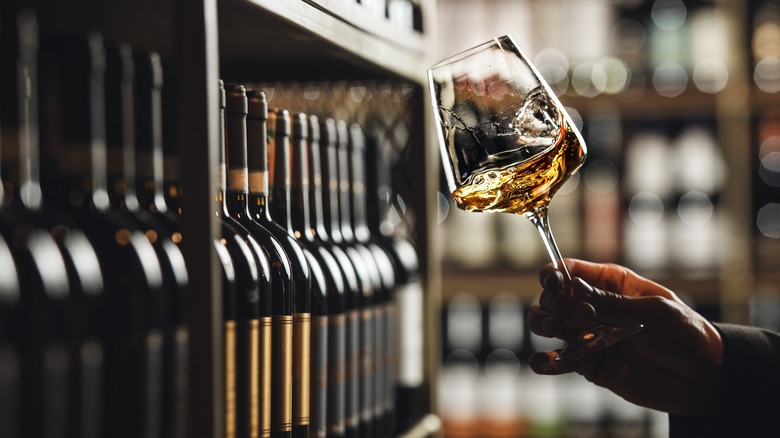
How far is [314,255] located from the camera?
3.18ft

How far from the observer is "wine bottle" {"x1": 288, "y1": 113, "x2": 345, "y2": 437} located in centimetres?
89

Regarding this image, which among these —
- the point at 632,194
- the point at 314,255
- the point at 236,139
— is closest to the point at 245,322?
the point at 236,139

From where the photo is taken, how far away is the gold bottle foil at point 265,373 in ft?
2.48

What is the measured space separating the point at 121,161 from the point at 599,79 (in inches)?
70.1

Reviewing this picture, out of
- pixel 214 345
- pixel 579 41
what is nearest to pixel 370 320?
pixel 214 345

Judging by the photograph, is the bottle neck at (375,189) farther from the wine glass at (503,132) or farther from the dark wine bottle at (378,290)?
the wine glass at (503,132)

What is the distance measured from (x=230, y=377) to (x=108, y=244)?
133 millimetres

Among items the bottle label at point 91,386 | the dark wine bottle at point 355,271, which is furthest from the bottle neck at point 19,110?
the dark wine bottle at point 355,271

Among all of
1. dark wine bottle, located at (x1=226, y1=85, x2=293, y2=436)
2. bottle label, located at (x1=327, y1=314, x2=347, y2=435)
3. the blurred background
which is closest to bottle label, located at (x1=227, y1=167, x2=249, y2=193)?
dark wine bottle, located at (x1=226, y1=85, x2=293, y2=436)

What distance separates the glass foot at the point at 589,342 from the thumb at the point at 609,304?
0.9 inches

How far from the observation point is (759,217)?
2.40m

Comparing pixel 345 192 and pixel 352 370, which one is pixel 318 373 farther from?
pixel 345 192

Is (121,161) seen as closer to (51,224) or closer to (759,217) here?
(51,224)

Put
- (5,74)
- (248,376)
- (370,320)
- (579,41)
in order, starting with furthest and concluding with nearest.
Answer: (579,41) → (370,320) → (248,376) → (5,74)
